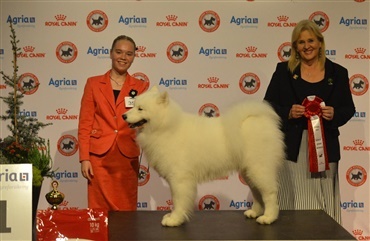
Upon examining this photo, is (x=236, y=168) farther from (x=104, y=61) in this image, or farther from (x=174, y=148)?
(x=104, y=61)

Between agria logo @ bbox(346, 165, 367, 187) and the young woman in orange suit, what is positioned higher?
the young woman in orange suit

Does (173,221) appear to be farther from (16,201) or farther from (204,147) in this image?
(16,201)

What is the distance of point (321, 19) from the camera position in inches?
169

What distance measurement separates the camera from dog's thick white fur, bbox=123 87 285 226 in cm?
239

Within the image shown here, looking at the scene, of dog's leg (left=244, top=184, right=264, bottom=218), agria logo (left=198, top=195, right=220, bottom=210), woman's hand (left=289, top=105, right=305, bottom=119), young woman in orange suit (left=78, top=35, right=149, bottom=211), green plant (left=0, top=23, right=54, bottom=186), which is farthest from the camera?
agria logo (left=198, top=195, right=220, bottom=210)

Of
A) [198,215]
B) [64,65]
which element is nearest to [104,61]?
[64,65]

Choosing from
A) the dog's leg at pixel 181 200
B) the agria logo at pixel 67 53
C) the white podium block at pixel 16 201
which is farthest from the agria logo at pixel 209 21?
the white podium block at pixel 16 201

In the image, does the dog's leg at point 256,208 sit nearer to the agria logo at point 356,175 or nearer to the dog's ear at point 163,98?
the dog's ear at point 163,98

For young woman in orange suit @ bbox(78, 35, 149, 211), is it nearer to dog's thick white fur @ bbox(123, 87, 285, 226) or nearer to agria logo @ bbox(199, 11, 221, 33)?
dog's thick white fur @ bbox(123, 87, 285, 226)

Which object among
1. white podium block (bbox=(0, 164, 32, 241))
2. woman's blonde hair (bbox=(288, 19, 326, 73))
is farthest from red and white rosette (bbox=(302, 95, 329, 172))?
white podium block (bbox=(0, 164, 32, 241))

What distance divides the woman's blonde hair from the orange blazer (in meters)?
0.95

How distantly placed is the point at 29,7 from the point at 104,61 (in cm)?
79

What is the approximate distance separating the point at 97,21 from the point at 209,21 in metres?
0.96

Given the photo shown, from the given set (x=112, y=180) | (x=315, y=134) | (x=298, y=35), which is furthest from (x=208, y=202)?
(x=298, y=35)
